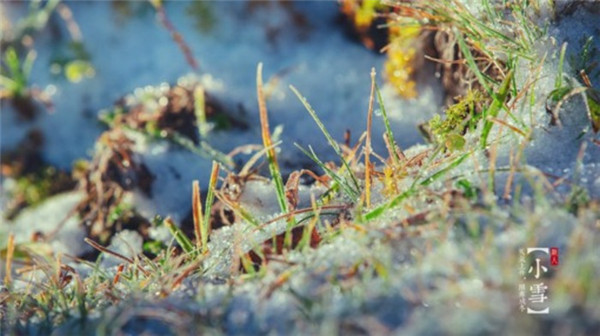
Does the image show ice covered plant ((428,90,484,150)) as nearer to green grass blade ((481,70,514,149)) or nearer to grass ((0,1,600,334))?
grass ((0,1,600,334))

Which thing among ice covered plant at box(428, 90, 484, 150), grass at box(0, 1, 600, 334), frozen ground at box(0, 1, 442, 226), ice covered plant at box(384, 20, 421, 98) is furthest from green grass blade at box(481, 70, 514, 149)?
ice covered plant at box(384, 20, 421, 98)

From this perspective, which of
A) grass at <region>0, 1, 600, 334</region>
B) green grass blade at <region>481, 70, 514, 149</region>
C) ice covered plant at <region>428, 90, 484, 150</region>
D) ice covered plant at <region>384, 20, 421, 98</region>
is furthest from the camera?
ice covered plant at <region>384, 20, 421, 98</region>

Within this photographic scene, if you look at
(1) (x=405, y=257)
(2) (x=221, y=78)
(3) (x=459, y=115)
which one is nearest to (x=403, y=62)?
(3) (x=459, y=115)

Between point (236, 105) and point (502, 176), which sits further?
point (236, 105)

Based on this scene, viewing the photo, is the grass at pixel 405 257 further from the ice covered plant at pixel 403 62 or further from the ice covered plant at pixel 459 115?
the ice covered plant at pixel 403 62

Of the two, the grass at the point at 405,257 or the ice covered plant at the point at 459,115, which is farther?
the ice covered plant at the point at 459,115

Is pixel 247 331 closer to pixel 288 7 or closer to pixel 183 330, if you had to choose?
pixel 183 330

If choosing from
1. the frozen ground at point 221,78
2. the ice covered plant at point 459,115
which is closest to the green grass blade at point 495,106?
the ice covered plant at point 459,115

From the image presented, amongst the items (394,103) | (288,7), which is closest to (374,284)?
(394,103)
